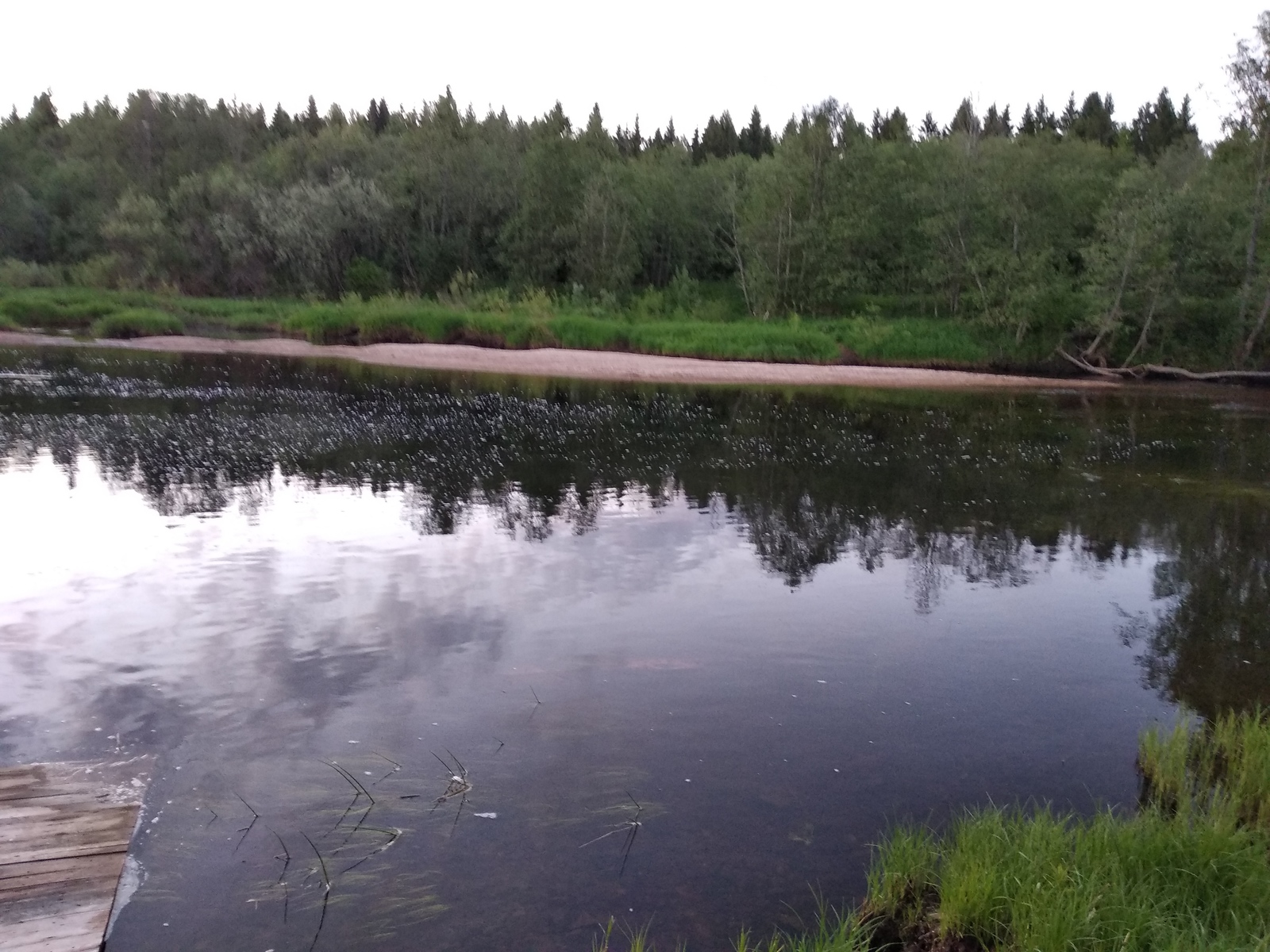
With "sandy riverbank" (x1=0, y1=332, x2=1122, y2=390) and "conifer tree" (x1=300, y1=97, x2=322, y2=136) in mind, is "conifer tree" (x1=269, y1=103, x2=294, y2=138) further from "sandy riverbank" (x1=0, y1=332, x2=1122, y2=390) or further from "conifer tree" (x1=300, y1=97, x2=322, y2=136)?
"sandy riverbank" (x1=0, y1=332, x2=1122, y2=390)

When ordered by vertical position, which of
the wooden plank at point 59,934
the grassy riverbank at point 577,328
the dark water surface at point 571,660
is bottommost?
the dark water surface at point 571,660

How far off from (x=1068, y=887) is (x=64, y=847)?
5.35 metres

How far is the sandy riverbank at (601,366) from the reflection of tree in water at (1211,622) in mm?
A: 23701

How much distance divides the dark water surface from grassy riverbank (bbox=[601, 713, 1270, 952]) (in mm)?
436

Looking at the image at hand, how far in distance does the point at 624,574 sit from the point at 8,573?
267 inches

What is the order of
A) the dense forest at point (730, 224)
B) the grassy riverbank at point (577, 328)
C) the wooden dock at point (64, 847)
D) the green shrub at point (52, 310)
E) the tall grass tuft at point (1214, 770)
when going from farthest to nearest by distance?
the green shrub at point (52, 310)
the grassy riverbank at point (577, 328)
the dense forest at point (730, 224)
the tall grass tuft at point (1214, 770)
the wooden dock at point (64, 847)

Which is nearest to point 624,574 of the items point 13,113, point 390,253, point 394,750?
point 394,750

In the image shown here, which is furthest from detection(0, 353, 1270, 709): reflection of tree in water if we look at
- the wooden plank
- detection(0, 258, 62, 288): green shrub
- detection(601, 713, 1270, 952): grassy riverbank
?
detection(0, 258, 62, 288): green shrub

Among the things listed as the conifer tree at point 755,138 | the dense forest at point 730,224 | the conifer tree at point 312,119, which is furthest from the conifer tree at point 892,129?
the conifer tree at point 312,119

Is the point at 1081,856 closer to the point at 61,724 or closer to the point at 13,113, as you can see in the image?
the point at 61,724

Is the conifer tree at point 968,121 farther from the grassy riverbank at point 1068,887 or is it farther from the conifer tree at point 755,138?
the grassy riverbank at point 1068,887

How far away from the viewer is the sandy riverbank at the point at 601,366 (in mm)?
38250

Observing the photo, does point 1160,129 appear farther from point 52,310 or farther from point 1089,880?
point 1089,880

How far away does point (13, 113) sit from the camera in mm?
96812
